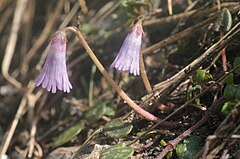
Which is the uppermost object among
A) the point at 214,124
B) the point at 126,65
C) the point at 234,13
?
the point at 126,65

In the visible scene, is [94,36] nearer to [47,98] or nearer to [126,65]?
[47,98]

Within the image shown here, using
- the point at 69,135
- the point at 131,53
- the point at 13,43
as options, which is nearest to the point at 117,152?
the point at 131,53

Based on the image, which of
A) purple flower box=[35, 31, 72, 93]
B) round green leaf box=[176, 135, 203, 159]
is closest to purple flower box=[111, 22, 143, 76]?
purple flower box=[35, 31, 72, 93]

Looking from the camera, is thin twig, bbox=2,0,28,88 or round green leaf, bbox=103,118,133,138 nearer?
round green leaf, bbox=103,118,133,138

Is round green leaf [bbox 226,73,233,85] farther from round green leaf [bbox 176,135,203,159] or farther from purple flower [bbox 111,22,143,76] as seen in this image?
purple flower [bbox 111,22,143,76]

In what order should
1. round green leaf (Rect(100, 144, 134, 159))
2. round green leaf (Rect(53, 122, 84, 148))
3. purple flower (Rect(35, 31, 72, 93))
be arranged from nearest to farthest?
round green leaf (Rect(100, 144, 134, 159)), purple flower (Rect(35, 31, 72, 93)), round green leaf (Rect(53, 122, 84, 148))

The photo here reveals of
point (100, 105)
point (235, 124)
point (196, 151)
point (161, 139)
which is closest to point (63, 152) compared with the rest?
point (100, 105)


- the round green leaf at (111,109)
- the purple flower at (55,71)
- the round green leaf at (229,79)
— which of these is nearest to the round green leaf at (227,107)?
the round green leaf at (229,79)
